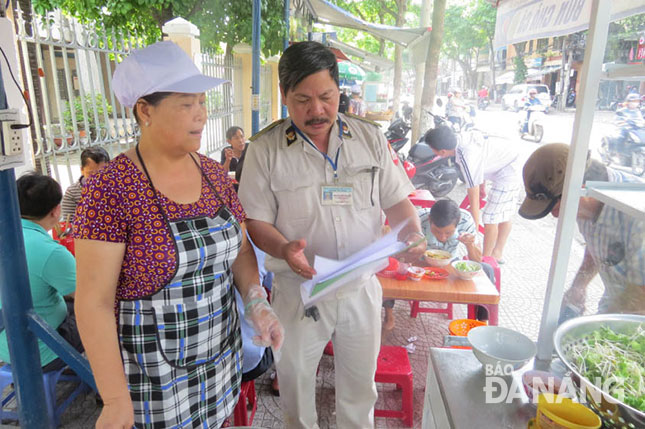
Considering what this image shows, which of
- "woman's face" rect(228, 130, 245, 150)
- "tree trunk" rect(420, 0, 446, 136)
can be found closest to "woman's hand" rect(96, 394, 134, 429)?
"woman's face" rect(228, 130, 245, 150)

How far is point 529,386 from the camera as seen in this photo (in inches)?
48.8

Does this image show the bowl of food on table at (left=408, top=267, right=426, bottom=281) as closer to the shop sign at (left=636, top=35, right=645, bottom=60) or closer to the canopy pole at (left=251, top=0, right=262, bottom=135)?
the shop sign at (left=636, top=35, right=645, bottom=60)

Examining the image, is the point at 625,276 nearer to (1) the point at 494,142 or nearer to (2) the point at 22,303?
(2) the point at 22,303

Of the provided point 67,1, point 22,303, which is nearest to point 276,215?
point 22,303

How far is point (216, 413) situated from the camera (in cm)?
145

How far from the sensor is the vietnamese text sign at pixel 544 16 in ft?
4.16

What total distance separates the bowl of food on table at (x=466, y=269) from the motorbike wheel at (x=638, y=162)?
1.15 meters

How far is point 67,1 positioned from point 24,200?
6.54m

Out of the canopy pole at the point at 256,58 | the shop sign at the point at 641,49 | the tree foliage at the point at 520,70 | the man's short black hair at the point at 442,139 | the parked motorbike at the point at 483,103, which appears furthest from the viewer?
the parked motorbike at the point at 483,103

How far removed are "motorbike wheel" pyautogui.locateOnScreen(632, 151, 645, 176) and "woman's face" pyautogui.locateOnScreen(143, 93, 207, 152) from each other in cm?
181

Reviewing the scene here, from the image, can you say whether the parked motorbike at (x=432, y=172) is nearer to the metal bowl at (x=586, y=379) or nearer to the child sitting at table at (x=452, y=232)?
the child sitting at table at (x=452, y=232)

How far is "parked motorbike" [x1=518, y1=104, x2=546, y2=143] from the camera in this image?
42.7 ft

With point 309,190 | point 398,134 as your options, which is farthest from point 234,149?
point 398,134

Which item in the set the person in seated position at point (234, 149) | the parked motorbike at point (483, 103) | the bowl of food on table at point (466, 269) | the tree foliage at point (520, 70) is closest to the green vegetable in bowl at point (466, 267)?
the bowl of food on table at point (466, 269)
